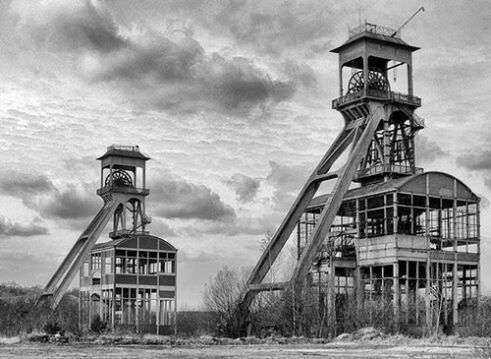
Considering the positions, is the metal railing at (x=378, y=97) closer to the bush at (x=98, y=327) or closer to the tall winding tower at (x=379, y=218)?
the tall winding tower at (x=379, y=218)

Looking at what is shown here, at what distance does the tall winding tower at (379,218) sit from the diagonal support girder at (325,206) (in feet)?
0.24

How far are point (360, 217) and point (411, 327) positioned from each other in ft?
36.7

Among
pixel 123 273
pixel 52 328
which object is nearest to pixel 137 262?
pixel 123 273

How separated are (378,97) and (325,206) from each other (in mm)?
9357

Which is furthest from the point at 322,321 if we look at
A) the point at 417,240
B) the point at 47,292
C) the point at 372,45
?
the point at 47,292

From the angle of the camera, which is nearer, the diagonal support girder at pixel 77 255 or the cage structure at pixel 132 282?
the cage structure at pixel 132 282

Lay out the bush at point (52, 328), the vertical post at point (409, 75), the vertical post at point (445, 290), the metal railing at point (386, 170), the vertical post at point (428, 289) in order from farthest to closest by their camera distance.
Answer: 1. the vertical post at point (409, 75)
2. the metal railing at point (386, 170)
3. the vertical post at point (445, 290)
4. the vertical post at point (428, 289)
5. the bush at point (52, 328)

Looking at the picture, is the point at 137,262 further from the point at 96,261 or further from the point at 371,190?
the point at 371,190

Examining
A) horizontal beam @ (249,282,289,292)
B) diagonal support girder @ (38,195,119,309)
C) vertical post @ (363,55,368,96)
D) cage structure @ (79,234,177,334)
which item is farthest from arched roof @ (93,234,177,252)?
vertical post @ (363,55,368,96)

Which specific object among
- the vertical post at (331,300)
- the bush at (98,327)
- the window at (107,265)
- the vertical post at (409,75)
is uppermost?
the vertical post at (409,75)

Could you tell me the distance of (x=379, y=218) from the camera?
198 ft

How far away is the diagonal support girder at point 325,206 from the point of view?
182 feet

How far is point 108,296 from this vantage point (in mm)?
71125

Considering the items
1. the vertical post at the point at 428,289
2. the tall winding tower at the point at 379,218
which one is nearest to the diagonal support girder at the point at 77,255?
the tall winding tower at the point at 379,218
